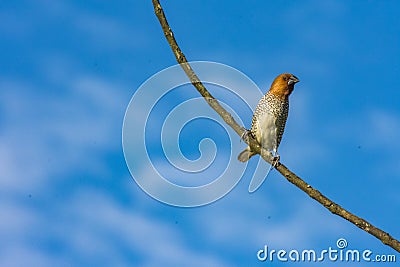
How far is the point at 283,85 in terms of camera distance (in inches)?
383

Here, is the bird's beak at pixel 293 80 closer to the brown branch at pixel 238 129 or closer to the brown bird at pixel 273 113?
the brown bird at pixel 273 113

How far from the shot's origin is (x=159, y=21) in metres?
4.65

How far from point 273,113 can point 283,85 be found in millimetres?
476

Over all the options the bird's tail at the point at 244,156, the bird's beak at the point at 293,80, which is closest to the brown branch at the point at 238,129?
the bird's tail at the point at 244,156

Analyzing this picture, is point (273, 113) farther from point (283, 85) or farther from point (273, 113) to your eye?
point (283, 85)

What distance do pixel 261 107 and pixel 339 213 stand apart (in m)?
5.44

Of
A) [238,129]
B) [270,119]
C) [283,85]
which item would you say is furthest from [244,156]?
[238,129]

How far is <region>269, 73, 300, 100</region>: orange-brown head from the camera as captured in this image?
9.55 metres

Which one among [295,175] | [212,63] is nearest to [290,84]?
[212,63]

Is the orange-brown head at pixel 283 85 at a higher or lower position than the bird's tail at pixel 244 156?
higher

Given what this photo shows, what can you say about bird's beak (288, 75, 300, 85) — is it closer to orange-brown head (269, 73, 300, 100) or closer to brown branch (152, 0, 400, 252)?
orange-brown head (269, 73, 300, 100)

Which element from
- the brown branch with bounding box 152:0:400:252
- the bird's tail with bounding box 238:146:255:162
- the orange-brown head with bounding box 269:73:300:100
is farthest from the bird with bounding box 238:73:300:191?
the brown branch with bounding box 152:0:400:252

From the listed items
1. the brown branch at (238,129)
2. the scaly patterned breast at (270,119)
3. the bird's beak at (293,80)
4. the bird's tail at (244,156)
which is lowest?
the brown branch at (238,129)

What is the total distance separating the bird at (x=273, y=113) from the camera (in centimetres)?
974
